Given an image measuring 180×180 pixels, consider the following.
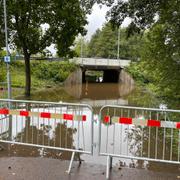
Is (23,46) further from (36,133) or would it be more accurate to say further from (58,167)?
(58,167)

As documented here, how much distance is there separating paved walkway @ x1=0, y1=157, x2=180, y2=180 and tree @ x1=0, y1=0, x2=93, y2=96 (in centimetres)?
1325

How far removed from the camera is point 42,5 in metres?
18.2

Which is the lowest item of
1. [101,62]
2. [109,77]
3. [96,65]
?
[109,77]

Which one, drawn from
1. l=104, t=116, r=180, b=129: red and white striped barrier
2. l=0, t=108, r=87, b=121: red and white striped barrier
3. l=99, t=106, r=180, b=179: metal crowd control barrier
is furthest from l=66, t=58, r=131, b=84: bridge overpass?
l=104, t=116, r=180, b=129: red and white striped barrier

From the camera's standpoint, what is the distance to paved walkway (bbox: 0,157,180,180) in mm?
5230

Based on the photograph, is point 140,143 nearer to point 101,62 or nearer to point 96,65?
point 96,65

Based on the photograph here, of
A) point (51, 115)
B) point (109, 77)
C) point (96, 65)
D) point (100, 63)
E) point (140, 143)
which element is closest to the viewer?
point (51, 115)

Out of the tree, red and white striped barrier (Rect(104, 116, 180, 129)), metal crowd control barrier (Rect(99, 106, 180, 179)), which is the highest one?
the tree

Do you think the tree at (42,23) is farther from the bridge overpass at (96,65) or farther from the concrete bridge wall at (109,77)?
the bridge overpass at (96,65)

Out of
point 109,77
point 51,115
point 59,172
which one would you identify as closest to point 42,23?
point 51,115

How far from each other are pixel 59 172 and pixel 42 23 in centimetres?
1480

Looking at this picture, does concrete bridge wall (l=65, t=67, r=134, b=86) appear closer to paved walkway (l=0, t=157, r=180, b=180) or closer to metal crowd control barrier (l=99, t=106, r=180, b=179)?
metal crowd control barrier (l=99, t=106, r=180, b=179)

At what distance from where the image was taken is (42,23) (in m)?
18.9

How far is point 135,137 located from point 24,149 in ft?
10.6
